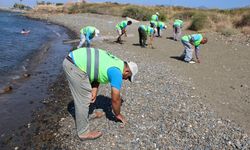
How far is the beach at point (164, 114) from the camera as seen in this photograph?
732 centimetres

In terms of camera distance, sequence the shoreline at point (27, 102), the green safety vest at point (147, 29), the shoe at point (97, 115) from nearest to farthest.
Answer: the shoreline at point (27, 102) < the shoe at point (97, 115) < the green safety vest at point (147, 29)

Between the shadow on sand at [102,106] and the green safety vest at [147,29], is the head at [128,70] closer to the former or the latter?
the shadow on sand at [102,106]

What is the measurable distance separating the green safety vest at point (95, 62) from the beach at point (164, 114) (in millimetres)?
1599

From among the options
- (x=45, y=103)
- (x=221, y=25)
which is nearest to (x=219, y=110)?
(x=45, y=103)

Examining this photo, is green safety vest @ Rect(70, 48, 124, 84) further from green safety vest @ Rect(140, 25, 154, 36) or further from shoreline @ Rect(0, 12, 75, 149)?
green safety vest @ Rect(140, 25, 154, 36)

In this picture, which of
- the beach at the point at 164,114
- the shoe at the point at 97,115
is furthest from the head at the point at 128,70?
the shoe at the point at 97,115

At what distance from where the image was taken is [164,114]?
8.65 m

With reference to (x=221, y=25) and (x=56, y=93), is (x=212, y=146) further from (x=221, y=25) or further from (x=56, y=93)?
(x=221, y=25)

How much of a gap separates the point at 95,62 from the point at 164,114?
2861 mm

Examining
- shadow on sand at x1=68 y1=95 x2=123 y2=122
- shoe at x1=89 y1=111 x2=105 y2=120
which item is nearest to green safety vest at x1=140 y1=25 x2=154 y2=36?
shadow on sand at x1=68 y1=95 x2=123 y2=122

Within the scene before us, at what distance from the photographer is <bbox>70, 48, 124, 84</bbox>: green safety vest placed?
661 cm

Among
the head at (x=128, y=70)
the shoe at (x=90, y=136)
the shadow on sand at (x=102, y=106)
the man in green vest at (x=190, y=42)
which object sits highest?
the head at (x=128, y=70)

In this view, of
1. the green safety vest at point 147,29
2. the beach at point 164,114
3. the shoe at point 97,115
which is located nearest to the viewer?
the beach at point 164,114

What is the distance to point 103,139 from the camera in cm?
739
